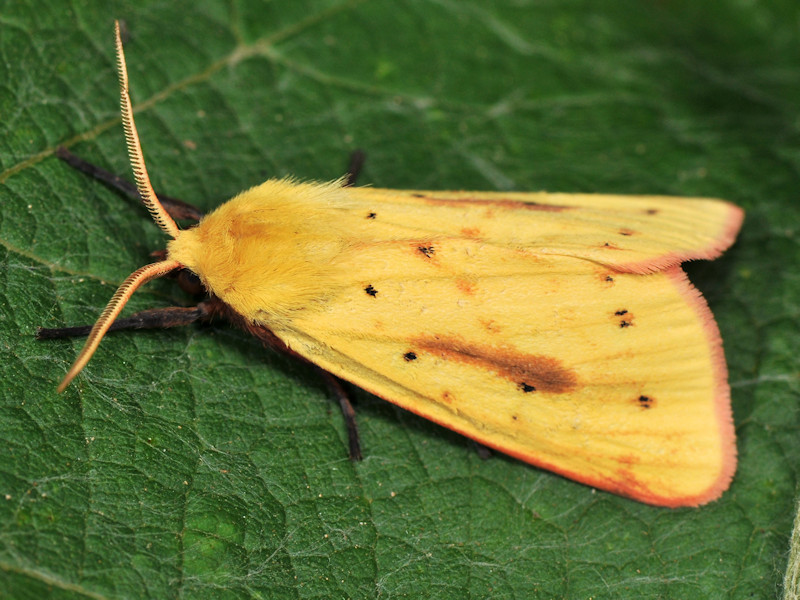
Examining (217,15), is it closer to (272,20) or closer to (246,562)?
(272,20)

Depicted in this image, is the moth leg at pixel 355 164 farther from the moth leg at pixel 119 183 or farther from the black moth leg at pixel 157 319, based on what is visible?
the black moth leg at pixel 157 319

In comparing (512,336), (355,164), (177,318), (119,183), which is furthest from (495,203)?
(119,183)

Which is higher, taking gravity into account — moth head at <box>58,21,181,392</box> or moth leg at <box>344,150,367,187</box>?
moth head at <box>58,21,181,392</box>

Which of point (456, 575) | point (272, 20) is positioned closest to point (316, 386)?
point (456, 575)

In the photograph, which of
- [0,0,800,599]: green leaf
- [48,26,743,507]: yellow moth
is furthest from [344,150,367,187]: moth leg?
[48,26,743,507]: yellow moth

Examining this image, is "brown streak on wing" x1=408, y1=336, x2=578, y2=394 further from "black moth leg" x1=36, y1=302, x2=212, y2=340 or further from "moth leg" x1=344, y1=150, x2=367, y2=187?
"moth leg" x1=344, y1=150, x2=367, y2=187

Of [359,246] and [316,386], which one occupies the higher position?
[359,246]
